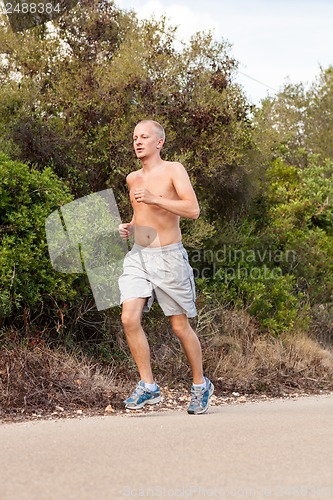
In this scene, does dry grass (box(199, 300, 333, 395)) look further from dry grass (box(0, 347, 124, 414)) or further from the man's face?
the man's face

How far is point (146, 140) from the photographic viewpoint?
6.74 meters

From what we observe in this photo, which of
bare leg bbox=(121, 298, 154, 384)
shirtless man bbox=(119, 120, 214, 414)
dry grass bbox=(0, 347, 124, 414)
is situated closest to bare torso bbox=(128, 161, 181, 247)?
shirtless man bbox=(119, 120, 214, 414)

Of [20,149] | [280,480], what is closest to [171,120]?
[20,149]

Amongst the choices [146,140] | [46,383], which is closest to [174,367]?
[46,383]

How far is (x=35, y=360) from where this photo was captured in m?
7.61

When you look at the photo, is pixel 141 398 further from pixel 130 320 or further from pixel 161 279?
pixel 161 279

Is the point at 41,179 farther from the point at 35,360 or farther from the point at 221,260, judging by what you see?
the point at 221,260

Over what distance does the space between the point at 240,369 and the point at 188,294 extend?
333cm

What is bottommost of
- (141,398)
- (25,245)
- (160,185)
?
(141,398)

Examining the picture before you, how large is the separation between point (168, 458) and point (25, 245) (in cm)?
424

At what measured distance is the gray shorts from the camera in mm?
6609

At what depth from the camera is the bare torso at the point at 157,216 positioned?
21.9 ft

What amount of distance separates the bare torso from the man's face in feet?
0.49

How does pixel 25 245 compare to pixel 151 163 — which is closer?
pixel 151 163
